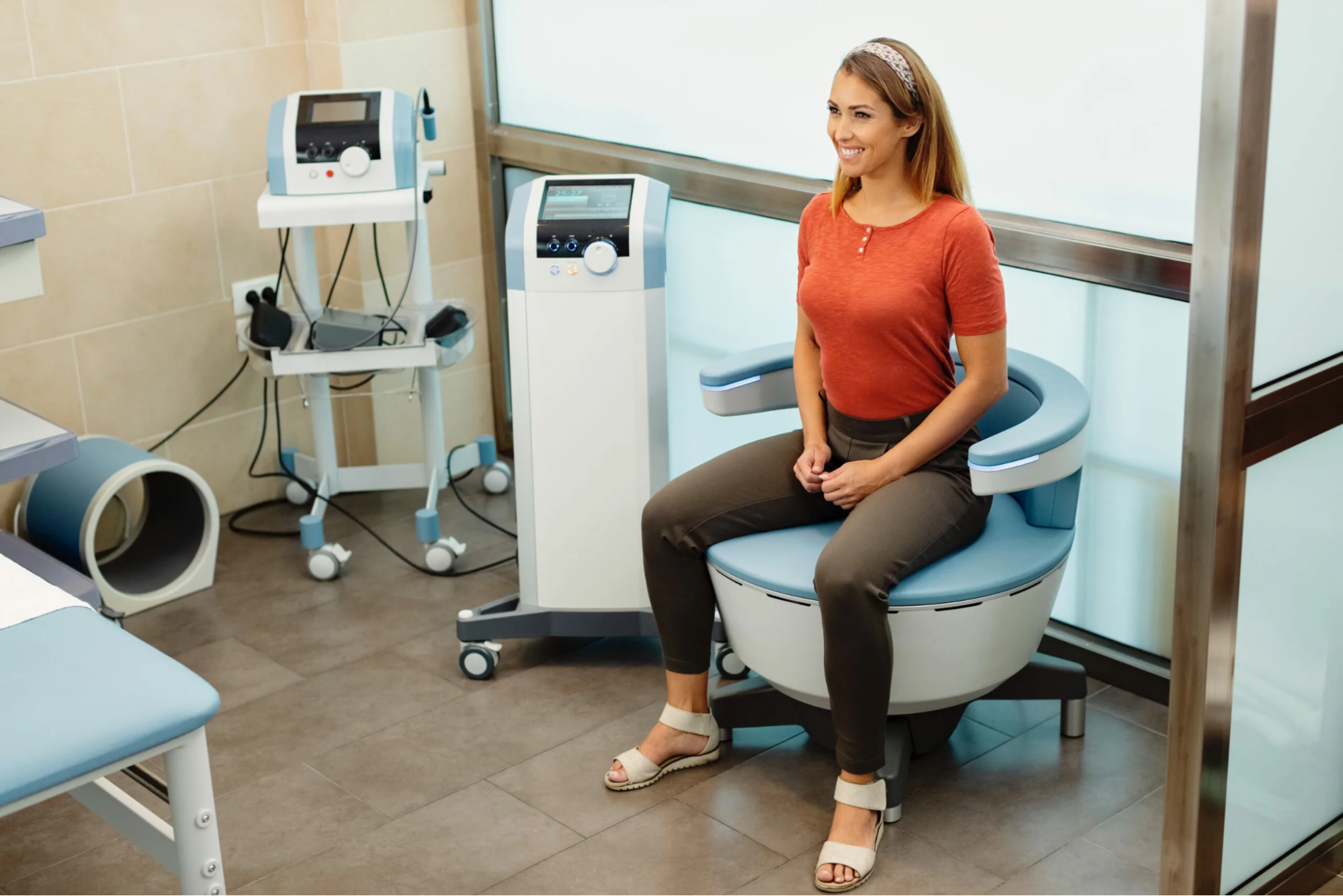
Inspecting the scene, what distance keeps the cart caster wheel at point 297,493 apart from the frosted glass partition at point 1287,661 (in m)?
2.47

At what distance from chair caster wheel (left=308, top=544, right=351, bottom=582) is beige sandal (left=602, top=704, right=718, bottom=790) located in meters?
1.05

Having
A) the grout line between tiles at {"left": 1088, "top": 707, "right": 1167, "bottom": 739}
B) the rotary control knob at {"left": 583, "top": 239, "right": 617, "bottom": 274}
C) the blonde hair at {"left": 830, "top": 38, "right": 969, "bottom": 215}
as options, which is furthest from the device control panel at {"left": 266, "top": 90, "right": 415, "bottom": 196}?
the grout line between tiles at {"left": 1088, "top": 707, "right": 1167, "bottom": 739}

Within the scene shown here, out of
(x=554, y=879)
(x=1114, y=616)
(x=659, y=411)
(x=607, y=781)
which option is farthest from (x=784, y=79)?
(x=554, y=879)

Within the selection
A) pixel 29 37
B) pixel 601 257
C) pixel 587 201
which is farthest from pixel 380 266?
pixel 601 257

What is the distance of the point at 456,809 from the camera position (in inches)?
99.2

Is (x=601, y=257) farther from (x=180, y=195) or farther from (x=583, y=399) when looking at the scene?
(x=180, y=195)

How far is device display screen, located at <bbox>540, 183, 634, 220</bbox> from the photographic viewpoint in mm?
2797

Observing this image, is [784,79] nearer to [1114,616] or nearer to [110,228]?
[1114,616]

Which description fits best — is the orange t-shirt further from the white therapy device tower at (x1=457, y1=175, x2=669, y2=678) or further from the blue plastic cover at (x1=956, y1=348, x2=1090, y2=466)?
the white therapy device tower at (x1=457, y1=175, x2=669, y2=678)

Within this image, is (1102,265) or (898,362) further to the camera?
(1102,265)

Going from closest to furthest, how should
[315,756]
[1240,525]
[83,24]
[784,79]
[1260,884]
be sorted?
[1240,525] → [1260,884] → [315,756] → [784,79] → [83,24]

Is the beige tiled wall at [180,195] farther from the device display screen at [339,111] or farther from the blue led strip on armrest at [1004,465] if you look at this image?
the blue led strip on armrest at [1004,465]

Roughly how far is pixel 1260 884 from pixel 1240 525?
0.62m

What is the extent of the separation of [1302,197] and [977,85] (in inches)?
36.8
